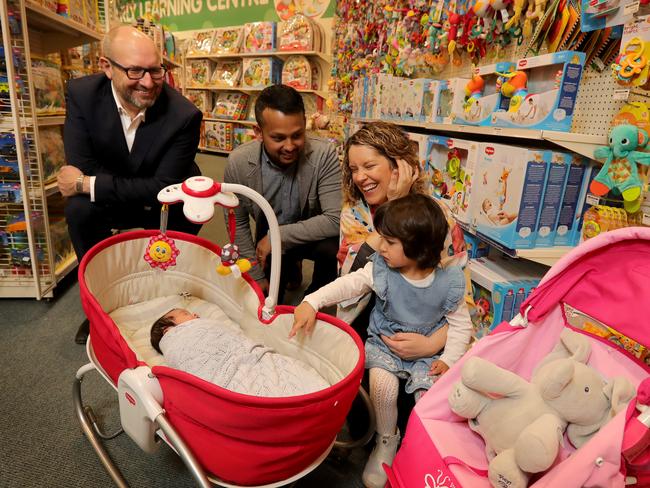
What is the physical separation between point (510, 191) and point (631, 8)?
60cm

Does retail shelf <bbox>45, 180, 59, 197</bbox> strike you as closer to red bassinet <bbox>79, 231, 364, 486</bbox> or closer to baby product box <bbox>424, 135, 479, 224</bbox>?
red bassinet <bbox>79, 231, 364, 486</bbox>

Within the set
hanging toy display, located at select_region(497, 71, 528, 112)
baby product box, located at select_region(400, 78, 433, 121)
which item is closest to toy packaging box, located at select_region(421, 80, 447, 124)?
baby product box, located at select_region(400, 78, 433, 121)

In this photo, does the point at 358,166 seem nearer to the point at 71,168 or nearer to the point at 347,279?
the point at 347,279

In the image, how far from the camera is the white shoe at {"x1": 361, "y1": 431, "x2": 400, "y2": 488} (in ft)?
4.03

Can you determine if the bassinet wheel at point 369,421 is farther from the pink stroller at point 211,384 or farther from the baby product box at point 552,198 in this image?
the baby product box at point 552,198

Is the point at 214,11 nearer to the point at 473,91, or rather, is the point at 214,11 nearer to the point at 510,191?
the point at 473,91

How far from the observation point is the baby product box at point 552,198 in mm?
1466

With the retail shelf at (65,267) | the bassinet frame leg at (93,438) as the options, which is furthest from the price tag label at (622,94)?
the retail shelf at (65,267)

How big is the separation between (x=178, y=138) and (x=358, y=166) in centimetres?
104

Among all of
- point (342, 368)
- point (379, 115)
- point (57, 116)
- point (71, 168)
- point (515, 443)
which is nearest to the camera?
point (515, 443)

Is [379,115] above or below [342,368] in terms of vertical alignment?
above

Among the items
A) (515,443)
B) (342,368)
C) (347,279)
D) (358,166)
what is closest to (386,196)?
(358,166)

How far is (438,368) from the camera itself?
119 cm

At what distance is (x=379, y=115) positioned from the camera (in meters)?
3.01
